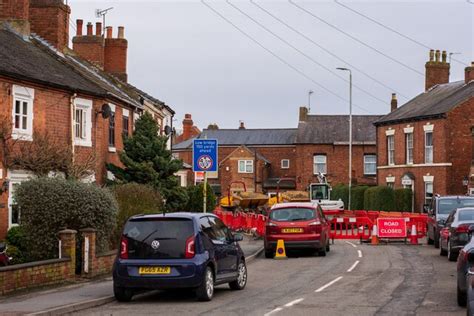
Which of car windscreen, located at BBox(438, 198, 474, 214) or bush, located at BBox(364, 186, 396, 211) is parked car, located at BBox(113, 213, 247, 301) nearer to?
car windscreen, located at BBox(438, 198, 474, 214)

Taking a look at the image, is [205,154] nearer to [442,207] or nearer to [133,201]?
[133,201]

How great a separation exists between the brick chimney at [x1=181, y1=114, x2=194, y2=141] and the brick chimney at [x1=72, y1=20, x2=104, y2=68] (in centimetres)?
4965

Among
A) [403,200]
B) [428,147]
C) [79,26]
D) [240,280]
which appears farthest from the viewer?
[403,200]

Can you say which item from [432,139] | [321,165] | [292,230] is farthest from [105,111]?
[321,165]

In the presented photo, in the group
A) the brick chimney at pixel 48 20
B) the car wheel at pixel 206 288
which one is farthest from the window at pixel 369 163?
the car wheel at pixel 206 288

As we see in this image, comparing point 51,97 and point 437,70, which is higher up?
point 437,70

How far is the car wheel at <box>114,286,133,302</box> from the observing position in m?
15.8

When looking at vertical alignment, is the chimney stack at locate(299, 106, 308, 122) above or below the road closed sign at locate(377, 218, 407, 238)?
above

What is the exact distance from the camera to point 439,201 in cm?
3064

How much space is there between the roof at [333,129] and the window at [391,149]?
688 inches

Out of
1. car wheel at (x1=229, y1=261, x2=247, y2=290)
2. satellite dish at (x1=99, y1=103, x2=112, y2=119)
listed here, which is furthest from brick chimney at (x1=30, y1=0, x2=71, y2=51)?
car wheel at (x1=229, y1=261, x2=247, y2=290)

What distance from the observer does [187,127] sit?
301 feet

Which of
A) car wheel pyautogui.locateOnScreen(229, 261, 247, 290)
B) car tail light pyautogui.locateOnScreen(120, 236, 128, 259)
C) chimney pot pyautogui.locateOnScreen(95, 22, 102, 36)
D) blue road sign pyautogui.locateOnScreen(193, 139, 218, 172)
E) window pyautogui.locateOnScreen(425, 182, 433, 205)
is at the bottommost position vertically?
car wheel pyautogui.locateOnScreen(229, 261, 247, 290)

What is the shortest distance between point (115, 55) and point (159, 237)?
2791cm
